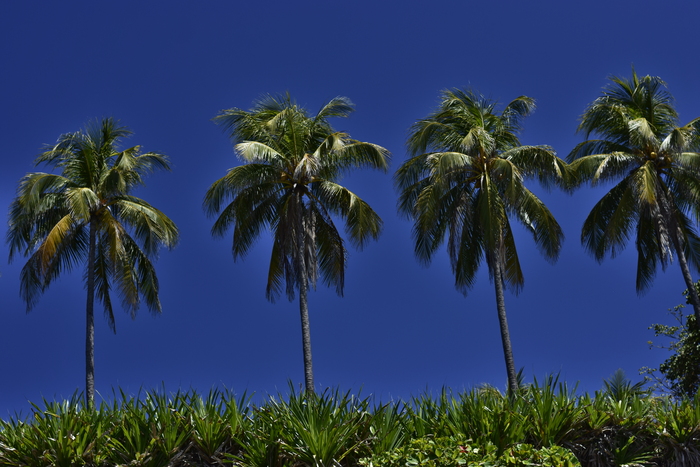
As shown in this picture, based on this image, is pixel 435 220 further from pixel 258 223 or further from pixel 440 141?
pixel 258 223

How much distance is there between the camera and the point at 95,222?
76.8 ft

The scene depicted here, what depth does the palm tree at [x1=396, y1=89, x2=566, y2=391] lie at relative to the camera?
67.2 ft

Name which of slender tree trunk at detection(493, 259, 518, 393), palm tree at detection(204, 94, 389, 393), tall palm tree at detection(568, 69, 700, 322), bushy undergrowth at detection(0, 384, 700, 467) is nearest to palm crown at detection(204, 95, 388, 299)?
palm tree at detection(204, 94, 389, 393)

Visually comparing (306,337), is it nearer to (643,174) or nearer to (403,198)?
(403,198)

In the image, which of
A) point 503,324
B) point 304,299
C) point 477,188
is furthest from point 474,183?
point 304,299

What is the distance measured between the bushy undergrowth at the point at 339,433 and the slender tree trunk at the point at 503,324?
28.9 ft

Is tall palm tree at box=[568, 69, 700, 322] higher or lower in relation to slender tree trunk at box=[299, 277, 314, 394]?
higher

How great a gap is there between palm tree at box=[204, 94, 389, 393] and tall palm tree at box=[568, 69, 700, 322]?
7.82m

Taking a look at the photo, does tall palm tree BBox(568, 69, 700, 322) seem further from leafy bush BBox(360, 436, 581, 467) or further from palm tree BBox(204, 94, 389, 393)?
leafy bush BBox(360, 436, 581, 467)

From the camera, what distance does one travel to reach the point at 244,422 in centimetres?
1030

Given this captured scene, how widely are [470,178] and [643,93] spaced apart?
309 inches

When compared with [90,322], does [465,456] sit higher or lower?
lower

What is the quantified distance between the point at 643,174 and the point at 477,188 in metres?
5.31

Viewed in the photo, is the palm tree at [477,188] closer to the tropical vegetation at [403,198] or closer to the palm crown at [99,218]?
the tropical vegetation at [403,198]
